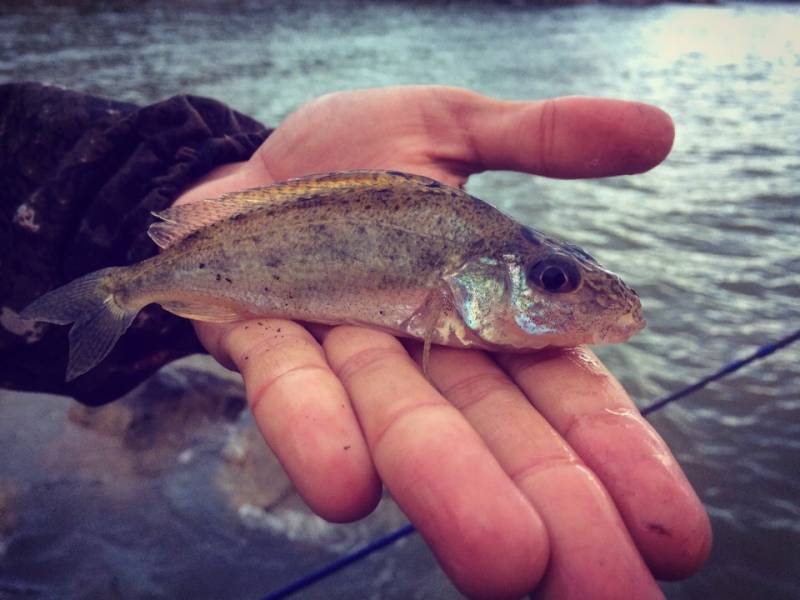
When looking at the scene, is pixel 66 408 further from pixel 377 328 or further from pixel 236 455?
pixel 377 328

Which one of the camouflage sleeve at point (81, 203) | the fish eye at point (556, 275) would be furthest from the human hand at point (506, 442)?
the camouflage sleeve at point (81, 203)

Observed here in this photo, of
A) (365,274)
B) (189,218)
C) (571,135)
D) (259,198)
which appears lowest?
(365,274)

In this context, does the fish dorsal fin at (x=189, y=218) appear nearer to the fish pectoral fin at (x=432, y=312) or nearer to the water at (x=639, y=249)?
the fish pectoral fin at (x=432, y=312)

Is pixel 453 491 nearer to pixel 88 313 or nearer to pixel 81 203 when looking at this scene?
pixel 88 313

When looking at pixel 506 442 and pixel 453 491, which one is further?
pixel 506 442

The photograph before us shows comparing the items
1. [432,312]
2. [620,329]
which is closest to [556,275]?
[620,329]

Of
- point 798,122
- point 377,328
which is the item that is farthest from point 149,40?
point 377,328
